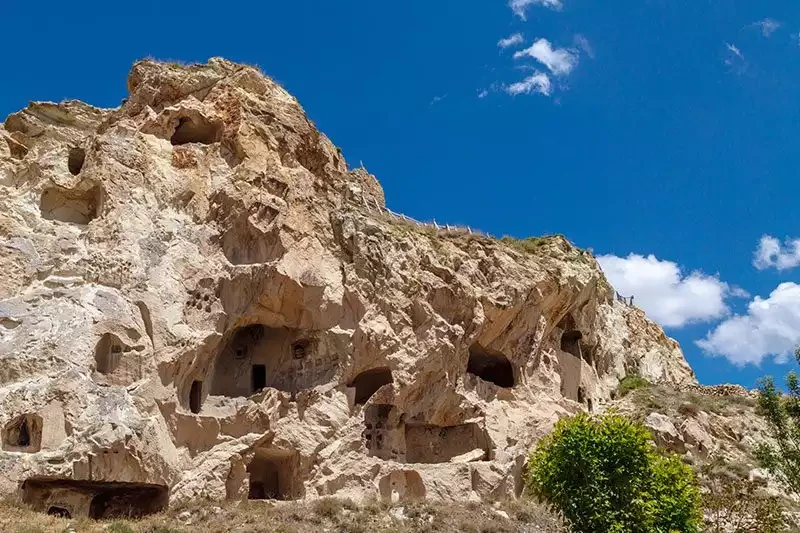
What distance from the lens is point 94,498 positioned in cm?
1859

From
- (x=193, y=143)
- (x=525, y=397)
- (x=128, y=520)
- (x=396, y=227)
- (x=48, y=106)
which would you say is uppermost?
(x=48, y=106)

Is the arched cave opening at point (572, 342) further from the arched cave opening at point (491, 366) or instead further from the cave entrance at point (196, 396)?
the cave entrance at point (196, 396)

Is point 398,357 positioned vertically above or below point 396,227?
below

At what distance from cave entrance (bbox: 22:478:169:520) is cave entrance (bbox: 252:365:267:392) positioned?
493 cm

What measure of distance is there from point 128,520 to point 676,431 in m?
19.1

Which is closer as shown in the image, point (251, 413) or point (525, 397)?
point (251, 413)

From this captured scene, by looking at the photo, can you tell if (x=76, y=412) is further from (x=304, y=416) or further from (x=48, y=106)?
(x=48, y=106)

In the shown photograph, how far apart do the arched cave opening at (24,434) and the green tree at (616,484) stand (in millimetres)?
10980

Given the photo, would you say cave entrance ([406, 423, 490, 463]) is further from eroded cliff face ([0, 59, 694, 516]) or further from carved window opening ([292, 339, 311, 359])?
carved window opening ([292, 339, 311, 359])

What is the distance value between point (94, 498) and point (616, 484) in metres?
12.4

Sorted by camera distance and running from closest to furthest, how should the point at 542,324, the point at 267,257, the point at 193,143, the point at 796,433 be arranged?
1. the point at 796,433
2. the point at 267,257
3. the point at 193,143
4. the point at 542,324

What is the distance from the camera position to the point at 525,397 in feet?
83.7

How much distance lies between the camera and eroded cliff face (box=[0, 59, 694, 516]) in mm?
17781

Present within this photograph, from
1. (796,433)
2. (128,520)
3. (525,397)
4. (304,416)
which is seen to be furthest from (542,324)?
(128,520)
